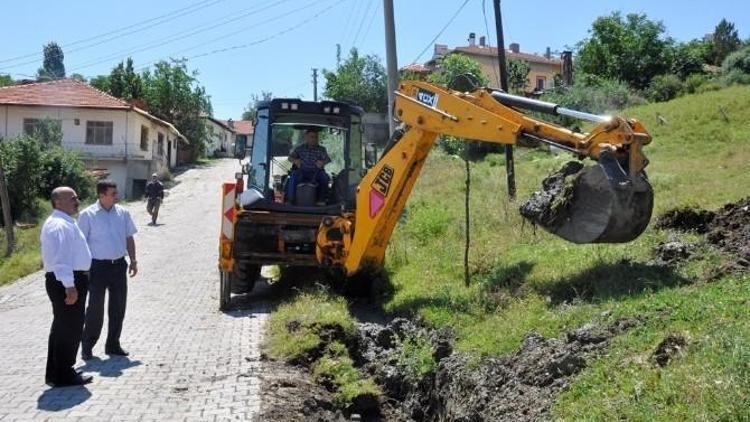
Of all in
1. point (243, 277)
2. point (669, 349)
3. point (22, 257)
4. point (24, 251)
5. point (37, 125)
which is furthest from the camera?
point (37, 125)

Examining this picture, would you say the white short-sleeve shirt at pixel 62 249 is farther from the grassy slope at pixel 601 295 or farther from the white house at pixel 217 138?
the white house at pixel 217 138

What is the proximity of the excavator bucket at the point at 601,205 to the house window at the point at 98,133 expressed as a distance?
116 ft

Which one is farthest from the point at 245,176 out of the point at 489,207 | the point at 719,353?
the point at 719,353

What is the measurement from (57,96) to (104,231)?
35.6 meters

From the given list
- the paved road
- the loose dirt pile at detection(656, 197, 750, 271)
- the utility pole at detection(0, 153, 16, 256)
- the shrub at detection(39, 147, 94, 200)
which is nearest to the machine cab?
the paved road

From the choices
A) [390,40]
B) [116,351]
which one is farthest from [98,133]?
[116,351]

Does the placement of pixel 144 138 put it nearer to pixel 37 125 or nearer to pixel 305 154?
pixel 37 125

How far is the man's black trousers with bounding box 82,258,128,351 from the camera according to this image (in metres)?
7.84

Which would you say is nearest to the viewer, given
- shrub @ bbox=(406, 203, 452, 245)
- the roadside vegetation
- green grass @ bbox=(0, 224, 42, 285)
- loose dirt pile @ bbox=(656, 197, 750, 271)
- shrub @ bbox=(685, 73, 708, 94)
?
→ loose dirt pile @ bbox=(656, 197, 750, 271)

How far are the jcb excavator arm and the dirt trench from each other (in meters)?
1.83

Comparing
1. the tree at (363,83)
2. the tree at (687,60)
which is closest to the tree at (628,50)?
the tree at (687,60)

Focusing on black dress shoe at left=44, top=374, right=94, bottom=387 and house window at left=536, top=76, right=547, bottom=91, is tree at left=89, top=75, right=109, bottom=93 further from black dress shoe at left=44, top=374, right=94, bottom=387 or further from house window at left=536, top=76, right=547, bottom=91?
black dress shoe at left=44, top=374, right=94, bottom=387

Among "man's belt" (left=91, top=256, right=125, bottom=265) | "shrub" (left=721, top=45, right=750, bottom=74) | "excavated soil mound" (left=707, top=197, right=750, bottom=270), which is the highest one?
"shrub" (left=721, top=45, right=750, bottom=74)

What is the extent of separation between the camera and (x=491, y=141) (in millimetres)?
8648
